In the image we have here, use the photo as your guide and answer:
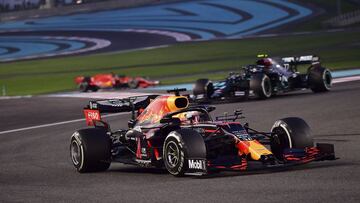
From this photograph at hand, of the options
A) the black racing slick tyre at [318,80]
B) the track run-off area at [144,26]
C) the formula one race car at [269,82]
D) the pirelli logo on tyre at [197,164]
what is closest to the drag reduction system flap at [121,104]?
the pirelli logo on tyre at [197,164]

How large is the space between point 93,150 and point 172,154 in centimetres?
197

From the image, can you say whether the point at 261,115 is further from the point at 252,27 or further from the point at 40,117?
the point at 252,27

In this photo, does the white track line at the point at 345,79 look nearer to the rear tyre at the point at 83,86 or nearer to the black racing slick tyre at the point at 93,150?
the rear tyre at the point at 83,86

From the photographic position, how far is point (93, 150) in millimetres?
14258

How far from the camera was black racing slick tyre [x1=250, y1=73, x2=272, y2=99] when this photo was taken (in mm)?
28234

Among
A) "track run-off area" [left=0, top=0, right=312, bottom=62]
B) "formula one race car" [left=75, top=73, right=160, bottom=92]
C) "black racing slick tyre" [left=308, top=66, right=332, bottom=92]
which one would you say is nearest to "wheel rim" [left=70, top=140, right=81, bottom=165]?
"black racing slick tyre" [left=308, top=66, right=332, bottom=92]

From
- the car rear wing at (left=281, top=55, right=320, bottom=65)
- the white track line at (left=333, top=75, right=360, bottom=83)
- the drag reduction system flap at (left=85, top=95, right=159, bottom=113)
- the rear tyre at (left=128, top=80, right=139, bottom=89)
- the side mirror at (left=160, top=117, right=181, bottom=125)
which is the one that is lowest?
the rear tyre at (left=128, top=80, right=139, bottom=89)

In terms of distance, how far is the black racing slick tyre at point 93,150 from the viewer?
561 inches

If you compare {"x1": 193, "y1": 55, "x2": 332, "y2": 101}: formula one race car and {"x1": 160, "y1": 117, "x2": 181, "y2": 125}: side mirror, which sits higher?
{"x1": 160, "y1": 117, "x2": 181, "y2": 125}: side mirror

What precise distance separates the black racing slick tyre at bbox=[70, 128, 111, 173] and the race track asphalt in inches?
7.3

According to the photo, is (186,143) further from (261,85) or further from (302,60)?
(302,60)

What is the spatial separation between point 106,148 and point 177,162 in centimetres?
212

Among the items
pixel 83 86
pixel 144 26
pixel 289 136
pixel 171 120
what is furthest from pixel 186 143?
pixel 144 26

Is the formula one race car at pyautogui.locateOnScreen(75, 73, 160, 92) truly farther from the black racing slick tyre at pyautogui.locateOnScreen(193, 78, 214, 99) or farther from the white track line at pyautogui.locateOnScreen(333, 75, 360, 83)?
the black racing slick tyre at pyautogui.locateOnScreen(193, 78, 214, 99)
